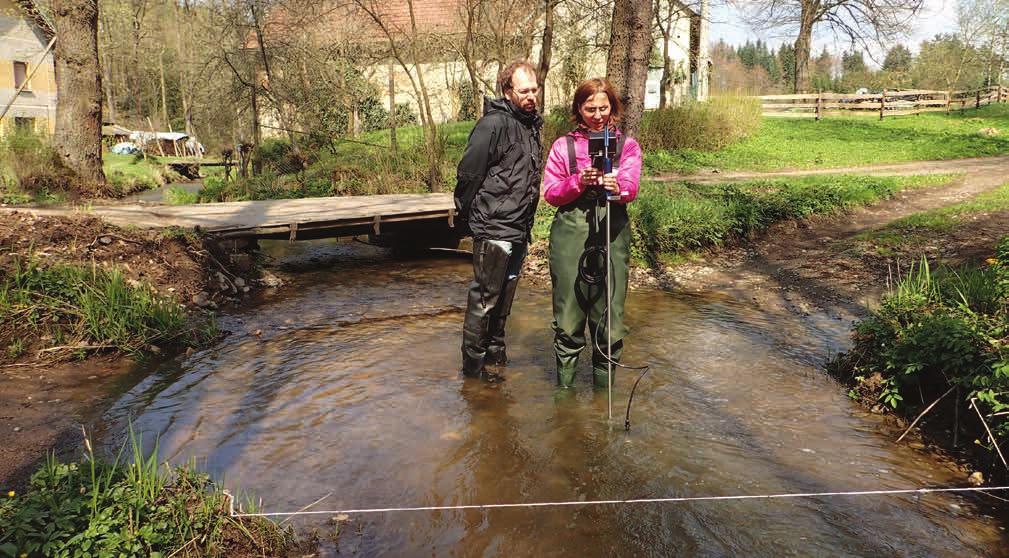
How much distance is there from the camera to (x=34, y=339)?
5.51 m

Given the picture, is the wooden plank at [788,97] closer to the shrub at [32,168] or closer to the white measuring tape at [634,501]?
the shrub at [32,168]

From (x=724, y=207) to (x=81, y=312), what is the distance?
8.07 m

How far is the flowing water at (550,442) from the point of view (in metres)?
3.28

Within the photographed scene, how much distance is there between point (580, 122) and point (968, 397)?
2.68 m

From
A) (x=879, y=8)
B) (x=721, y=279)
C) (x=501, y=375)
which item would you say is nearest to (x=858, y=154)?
(x=879, y=8)

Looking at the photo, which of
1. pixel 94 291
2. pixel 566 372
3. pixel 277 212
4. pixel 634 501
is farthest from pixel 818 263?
pixel 94 291

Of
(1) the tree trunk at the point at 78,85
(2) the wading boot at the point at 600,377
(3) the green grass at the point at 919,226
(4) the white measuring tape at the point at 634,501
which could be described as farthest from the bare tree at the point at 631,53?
(1) the tree trunk at the point at 78,85

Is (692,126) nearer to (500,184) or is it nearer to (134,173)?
(134,173)

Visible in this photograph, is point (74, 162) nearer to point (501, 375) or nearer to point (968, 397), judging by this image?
point (501, 375)

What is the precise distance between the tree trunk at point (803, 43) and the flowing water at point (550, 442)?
96.6 feet

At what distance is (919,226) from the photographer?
29.9 ft

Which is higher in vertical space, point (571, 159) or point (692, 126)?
point (692, 126)

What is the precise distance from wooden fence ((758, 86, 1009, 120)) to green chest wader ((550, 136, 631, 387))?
1040 inches

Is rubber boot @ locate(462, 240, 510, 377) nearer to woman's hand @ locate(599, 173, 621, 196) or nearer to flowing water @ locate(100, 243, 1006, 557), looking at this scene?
flowing water @ locate(100, 243, 1006, 557)
